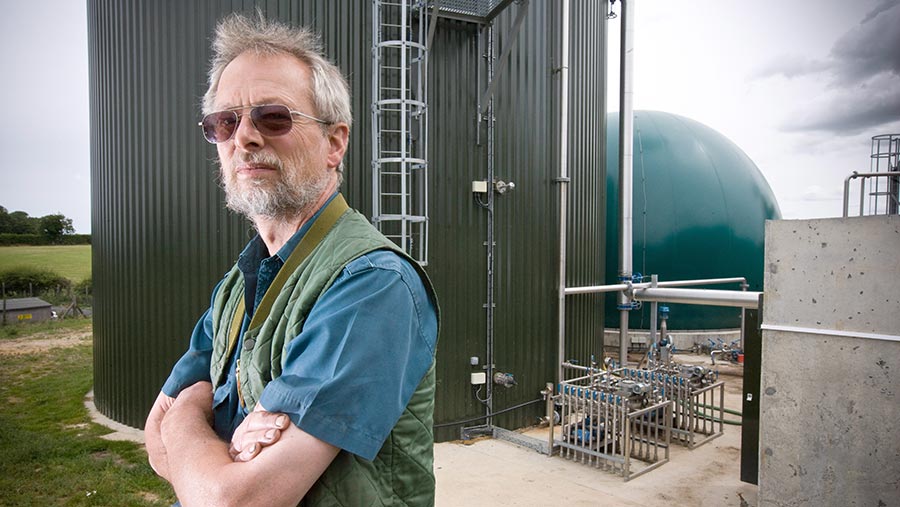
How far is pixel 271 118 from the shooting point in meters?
1.90

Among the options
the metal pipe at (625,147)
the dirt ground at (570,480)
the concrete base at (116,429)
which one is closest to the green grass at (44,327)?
the concrete base at (116,429)

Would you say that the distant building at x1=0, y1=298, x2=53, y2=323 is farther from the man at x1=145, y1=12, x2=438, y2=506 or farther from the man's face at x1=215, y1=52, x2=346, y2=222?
the man's face at x1=215, y1=52, x2=346, y2=222

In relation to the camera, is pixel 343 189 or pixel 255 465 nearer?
pixel 255 465

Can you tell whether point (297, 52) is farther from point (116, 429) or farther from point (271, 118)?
point (116, 429)

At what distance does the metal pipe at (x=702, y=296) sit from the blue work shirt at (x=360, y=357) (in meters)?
8.45

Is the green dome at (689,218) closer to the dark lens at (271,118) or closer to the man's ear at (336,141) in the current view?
the man's ear at (336,141)

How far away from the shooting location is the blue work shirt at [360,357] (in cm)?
134

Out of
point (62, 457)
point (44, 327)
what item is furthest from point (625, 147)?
point (44, 327)

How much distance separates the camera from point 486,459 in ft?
26.7

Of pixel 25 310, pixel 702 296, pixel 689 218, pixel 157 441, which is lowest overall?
pixel 25 310

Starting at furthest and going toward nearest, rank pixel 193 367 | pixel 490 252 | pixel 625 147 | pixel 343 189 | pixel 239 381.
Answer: pixel 625 147 < pixel 490 252 < pixel 343 189 < pixel 193 367 < pixel 239 381

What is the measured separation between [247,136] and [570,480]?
6.92m

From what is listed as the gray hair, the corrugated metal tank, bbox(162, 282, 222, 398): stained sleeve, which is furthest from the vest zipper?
the corrugated metal tank

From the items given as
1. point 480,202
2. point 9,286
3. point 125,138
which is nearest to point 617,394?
point 480,202
